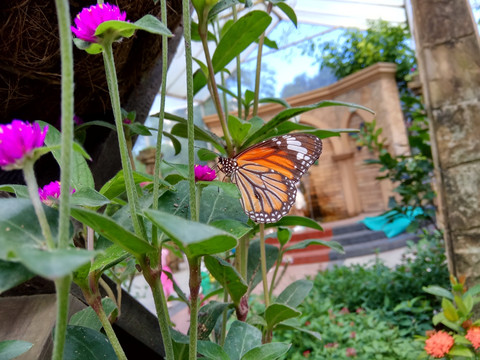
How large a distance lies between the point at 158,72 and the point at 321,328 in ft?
6.05

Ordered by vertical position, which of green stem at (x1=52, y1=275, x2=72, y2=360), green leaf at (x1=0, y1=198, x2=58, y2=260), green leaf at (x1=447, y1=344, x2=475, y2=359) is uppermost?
green leaf at (x1=0, y1=198, x2=58, y2=260)

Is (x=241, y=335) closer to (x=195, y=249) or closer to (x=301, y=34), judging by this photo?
(x=195, y=249)

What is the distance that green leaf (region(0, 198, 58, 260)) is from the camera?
24 centimetres

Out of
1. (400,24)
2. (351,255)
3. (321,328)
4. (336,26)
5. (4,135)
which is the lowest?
(351,255)

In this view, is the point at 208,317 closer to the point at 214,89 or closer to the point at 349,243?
the point at 214,89

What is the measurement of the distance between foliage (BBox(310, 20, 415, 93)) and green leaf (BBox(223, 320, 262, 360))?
7023 mm

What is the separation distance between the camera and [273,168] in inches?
31.4

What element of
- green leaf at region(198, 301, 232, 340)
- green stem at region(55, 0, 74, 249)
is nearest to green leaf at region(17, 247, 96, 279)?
green stem at region(55, 0, 74, 249)

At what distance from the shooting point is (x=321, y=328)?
2.23 meters

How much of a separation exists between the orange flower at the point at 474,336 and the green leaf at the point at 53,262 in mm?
Answer: 1392

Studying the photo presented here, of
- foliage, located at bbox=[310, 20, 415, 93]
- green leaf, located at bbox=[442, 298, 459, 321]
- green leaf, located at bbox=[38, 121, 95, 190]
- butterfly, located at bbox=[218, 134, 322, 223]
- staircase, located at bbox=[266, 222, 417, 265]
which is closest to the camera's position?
green leaf, located at bbox=[38, 121, 95, 190]

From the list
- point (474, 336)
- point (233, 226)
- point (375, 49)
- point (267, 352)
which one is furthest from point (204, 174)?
point (375, 49)

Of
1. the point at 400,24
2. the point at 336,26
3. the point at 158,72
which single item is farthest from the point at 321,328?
the point at 336,26

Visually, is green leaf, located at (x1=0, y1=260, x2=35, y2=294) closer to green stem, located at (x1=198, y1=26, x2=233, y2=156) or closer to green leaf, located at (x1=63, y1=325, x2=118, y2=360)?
green leaf, located at (x1=63, y1=325, x2=118, y2=360)
